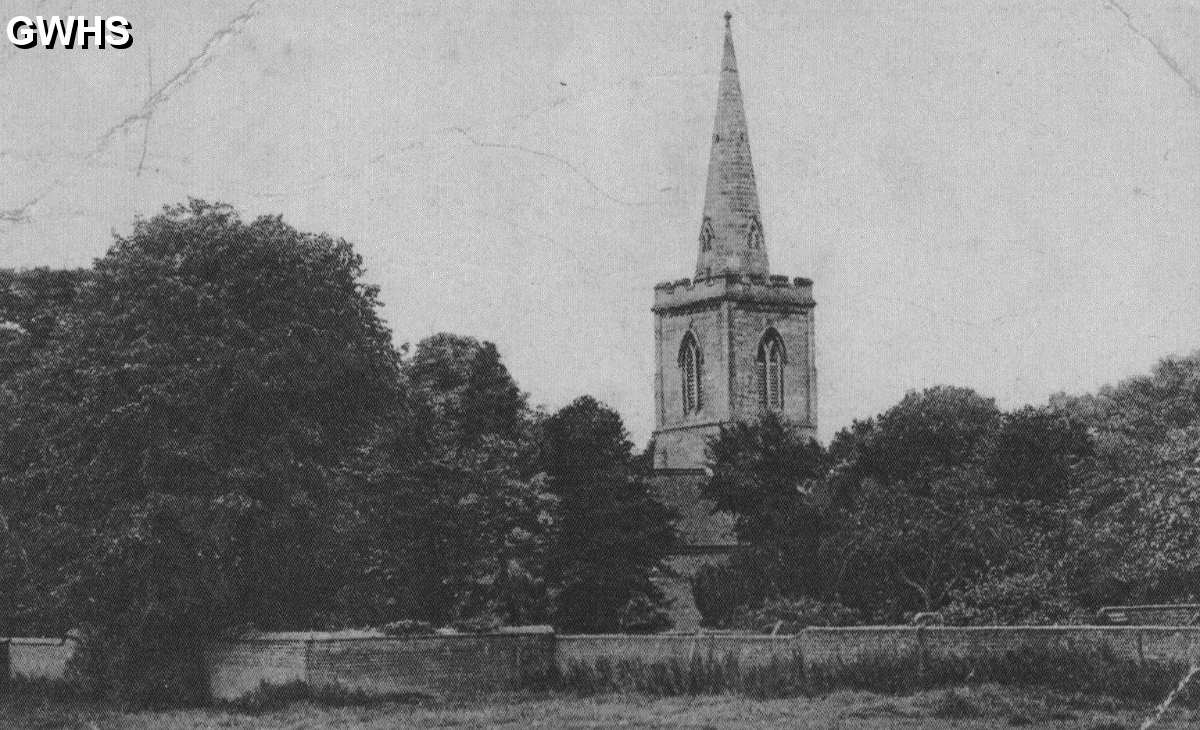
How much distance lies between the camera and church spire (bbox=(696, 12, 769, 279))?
9319 centimetres

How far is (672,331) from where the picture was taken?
9881 cm

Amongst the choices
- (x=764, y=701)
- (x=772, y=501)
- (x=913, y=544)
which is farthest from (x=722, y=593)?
(x=764, y=701)

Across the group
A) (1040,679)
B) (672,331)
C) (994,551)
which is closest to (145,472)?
(1040,679)

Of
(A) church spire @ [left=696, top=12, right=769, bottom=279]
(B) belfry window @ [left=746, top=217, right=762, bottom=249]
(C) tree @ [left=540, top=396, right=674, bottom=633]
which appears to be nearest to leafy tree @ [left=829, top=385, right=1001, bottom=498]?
(C) tree @ [left=540, top=396, right=674, bottom=633]

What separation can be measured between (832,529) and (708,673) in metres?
27.0

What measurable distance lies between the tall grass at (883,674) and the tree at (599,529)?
1978cm

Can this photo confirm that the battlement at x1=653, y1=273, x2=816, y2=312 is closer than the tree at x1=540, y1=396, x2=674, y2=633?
No

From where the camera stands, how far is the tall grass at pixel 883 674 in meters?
25.9

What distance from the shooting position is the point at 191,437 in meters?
36.7

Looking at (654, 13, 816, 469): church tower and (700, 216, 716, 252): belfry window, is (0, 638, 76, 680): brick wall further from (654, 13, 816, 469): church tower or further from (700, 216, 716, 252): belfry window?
(700, 216, 716, 252): belfry window

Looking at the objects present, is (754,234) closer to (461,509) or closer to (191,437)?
(461,509)

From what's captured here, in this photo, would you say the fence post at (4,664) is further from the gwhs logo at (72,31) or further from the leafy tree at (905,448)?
the leafy tree at (905,448)

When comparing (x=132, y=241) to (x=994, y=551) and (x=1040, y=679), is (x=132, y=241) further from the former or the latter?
(x=994, y=551)

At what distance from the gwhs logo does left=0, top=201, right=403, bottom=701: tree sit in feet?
39.1
